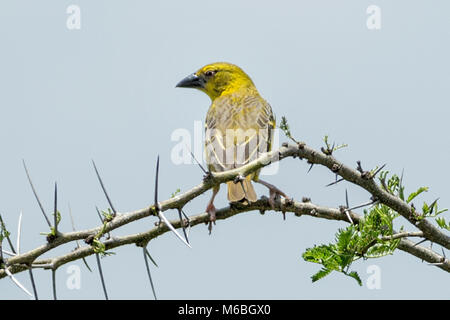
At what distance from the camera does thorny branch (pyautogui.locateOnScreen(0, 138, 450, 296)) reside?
3.09m

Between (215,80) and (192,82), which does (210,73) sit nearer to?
(215,80)

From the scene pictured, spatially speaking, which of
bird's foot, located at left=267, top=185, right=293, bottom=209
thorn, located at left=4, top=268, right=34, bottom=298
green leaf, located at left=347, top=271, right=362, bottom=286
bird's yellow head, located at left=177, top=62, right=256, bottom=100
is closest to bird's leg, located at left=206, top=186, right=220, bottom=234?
bird's foot, located at left=267, top=185, right=293, bottom=209

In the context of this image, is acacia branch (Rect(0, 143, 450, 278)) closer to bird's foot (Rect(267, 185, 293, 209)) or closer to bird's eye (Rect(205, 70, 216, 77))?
bird's foot (Rect(267, 185, 293, 209))

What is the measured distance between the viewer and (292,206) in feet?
13.0

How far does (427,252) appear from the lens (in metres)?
3.69

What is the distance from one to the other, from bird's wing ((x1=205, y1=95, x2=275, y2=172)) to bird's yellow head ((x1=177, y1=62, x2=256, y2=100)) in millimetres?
589

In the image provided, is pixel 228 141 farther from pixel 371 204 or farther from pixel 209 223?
pixel 371 204

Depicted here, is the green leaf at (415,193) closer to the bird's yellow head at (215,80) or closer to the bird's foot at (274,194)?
the bird's foot at (274,194)

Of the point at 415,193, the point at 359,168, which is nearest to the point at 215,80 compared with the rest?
the point at 359,168

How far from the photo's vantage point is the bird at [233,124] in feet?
15.2

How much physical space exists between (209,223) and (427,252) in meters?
1.30

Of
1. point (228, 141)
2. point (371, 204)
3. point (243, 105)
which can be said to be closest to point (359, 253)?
point (371, 204)

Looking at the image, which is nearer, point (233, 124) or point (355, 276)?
point (355, 276)

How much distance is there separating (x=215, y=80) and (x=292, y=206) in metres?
4.83
